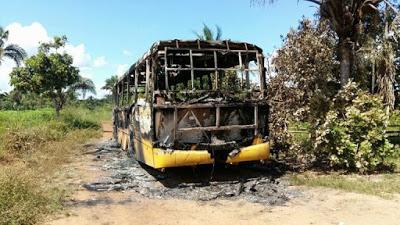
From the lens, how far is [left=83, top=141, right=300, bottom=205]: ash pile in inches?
299

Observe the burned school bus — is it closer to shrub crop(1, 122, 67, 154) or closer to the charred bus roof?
the charred bus roof

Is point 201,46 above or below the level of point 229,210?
above

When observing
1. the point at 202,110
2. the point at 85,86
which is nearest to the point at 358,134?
the point at 202,110

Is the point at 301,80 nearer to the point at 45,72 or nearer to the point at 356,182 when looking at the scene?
the point at 356,182

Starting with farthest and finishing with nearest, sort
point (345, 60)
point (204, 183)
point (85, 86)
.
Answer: point (85, 86), point (345, 60), point (204, 183)

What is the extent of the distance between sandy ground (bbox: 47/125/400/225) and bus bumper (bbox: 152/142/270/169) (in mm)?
738

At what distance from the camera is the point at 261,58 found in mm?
9031

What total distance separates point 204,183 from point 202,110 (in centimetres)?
140

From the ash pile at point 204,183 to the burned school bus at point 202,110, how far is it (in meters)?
0.46

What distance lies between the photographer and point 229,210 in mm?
6613

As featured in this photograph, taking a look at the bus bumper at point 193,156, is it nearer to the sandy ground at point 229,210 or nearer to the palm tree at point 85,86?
the sandy ground at point 229,210

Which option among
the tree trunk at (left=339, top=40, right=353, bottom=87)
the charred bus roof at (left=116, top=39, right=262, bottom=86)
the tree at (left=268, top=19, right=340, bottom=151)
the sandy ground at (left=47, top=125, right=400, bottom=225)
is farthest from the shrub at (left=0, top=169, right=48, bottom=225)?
the tree trunk at (left=339, top=40, right=353, bottom=87)

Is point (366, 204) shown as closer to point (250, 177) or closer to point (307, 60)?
point (250, 177)

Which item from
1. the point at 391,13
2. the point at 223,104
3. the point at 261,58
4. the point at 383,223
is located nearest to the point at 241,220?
the point at 383,223
